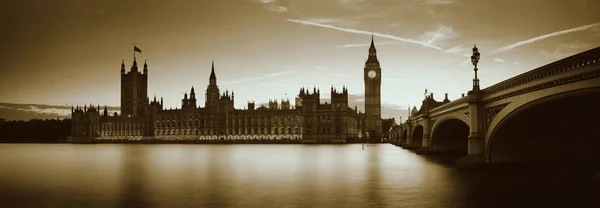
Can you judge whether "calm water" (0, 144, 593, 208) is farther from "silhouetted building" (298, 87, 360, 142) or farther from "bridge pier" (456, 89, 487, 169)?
"silhouetted building" (298, 87, 360, 142)

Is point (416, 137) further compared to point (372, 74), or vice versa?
point (372, 74)

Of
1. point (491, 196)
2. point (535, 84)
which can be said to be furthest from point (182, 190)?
point (535, 84)

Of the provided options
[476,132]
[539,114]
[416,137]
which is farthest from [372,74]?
[539,114]

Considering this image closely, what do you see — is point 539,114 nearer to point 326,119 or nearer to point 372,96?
point 326,119

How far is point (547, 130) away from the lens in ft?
105

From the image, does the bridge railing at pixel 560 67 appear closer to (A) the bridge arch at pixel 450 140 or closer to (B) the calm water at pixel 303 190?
(B) the calm water at pixel 303 190

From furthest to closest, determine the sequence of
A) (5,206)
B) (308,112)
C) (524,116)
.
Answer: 1. (308,112)
2. (524,116)
3. (5,206)

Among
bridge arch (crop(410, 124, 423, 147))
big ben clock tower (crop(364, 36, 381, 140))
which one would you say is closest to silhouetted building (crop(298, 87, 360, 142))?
big ben clock tower (crop(364, 36, 381, 140))

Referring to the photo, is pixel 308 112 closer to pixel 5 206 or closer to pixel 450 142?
pixel 450 142

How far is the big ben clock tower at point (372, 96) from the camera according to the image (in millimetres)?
190375

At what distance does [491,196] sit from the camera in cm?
2103

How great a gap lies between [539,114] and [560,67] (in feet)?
20.7

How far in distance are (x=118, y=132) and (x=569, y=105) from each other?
626ft

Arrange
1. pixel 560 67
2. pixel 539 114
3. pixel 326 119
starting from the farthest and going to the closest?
pixel 326 119
pixel 539 114
pixel 560 67
